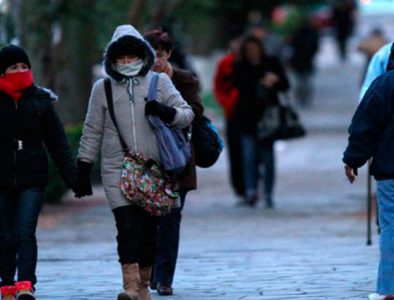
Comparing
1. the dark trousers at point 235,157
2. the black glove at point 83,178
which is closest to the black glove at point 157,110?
the black glove at point 83,178

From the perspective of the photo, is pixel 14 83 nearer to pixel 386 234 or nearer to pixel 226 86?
pixel 386 234

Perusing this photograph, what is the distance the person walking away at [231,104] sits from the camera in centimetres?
1666

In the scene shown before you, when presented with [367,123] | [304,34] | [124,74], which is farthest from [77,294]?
[304,34]

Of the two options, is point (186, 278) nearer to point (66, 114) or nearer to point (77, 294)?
point (77, 294)

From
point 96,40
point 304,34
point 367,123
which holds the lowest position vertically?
point 304,34

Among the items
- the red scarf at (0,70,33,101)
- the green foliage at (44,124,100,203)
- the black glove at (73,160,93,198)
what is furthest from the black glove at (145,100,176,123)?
the green foliage at (44,124,100,203)

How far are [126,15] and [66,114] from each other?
5.75ft

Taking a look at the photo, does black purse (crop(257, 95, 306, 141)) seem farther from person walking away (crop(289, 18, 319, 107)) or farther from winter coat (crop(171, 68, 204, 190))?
person walking away (crop(289, 18, 319, 107))

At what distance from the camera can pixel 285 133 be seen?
16016 mm

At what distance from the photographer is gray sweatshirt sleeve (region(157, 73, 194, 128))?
8523mm

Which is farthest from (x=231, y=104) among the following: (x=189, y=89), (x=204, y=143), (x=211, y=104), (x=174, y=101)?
(x=211, y=104)

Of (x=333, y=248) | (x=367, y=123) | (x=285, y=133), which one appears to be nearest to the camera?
(x=367, y=123)

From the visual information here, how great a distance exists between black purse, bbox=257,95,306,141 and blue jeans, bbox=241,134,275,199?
6.6 inches

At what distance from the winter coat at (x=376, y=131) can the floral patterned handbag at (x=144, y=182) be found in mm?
1120
